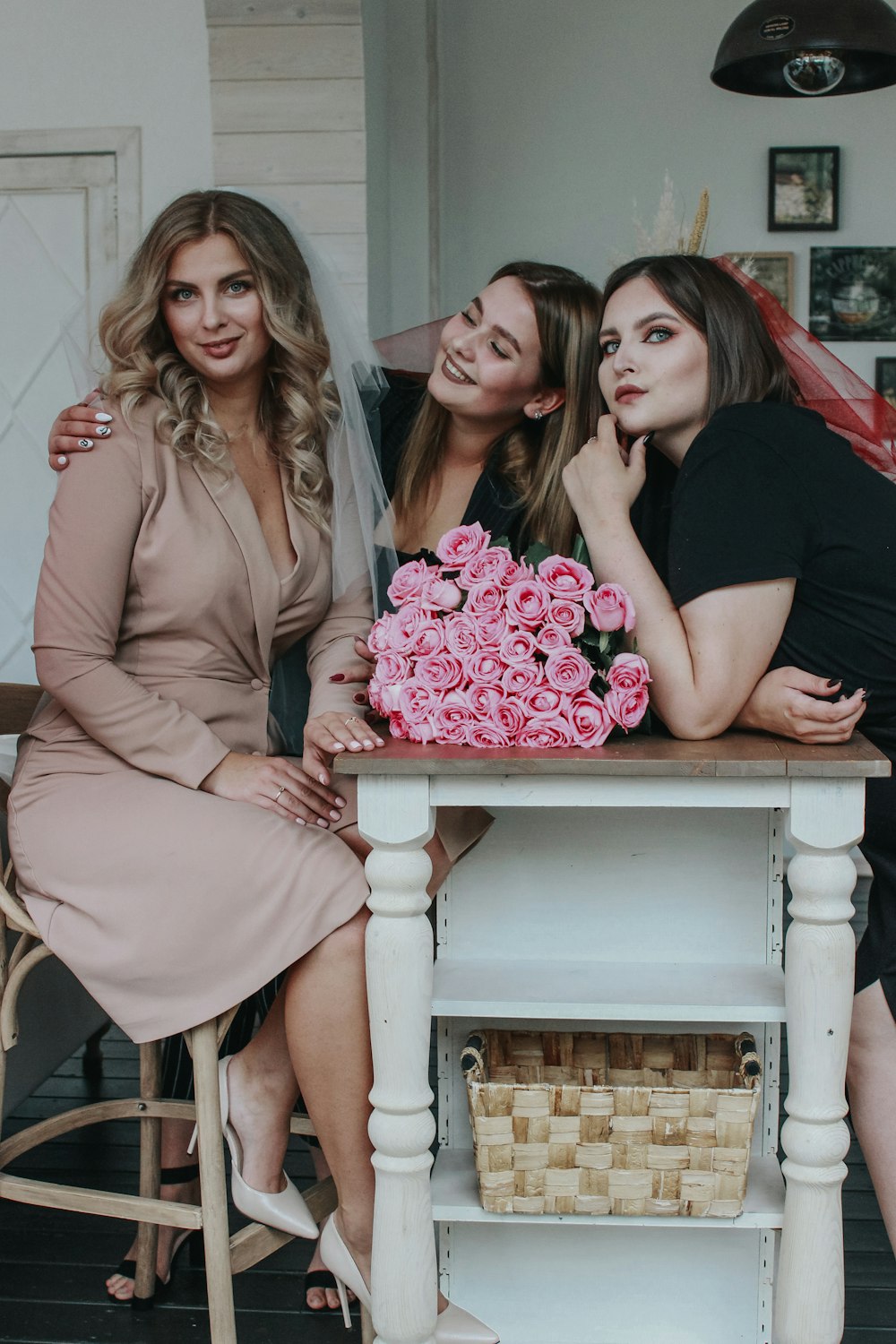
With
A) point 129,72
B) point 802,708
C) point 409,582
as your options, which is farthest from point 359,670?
point 129,72

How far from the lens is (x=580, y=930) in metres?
1.77

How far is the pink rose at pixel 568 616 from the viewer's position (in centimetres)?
157

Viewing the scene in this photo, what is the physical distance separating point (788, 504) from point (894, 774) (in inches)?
15.7

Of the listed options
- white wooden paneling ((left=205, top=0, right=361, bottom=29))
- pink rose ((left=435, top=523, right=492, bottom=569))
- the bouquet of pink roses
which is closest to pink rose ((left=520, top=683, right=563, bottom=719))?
the bouquet of pink roses

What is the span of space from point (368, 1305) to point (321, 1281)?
1.21 ft

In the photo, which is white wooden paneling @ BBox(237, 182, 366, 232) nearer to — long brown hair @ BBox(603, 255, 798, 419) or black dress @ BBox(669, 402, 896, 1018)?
long brown hair @ BBox(603, 255, 798, 419)

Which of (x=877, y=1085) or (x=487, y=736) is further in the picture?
(x=877, y=1085)

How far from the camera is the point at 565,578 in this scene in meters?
1.59

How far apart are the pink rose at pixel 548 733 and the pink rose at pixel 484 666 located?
69 mm

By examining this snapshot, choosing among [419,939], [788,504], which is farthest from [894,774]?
[419,939]

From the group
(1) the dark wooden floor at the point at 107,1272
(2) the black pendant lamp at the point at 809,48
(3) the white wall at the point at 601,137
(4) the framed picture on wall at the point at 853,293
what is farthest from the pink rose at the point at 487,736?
(4) the framed picture on wall at the point at 853,293

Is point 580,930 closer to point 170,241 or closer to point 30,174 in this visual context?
point 170,241

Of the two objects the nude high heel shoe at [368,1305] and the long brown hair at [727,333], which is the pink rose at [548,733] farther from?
the nude high heel shoe at [368,1305]

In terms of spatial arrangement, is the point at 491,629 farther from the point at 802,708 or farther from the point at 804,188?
the point at 804,188
